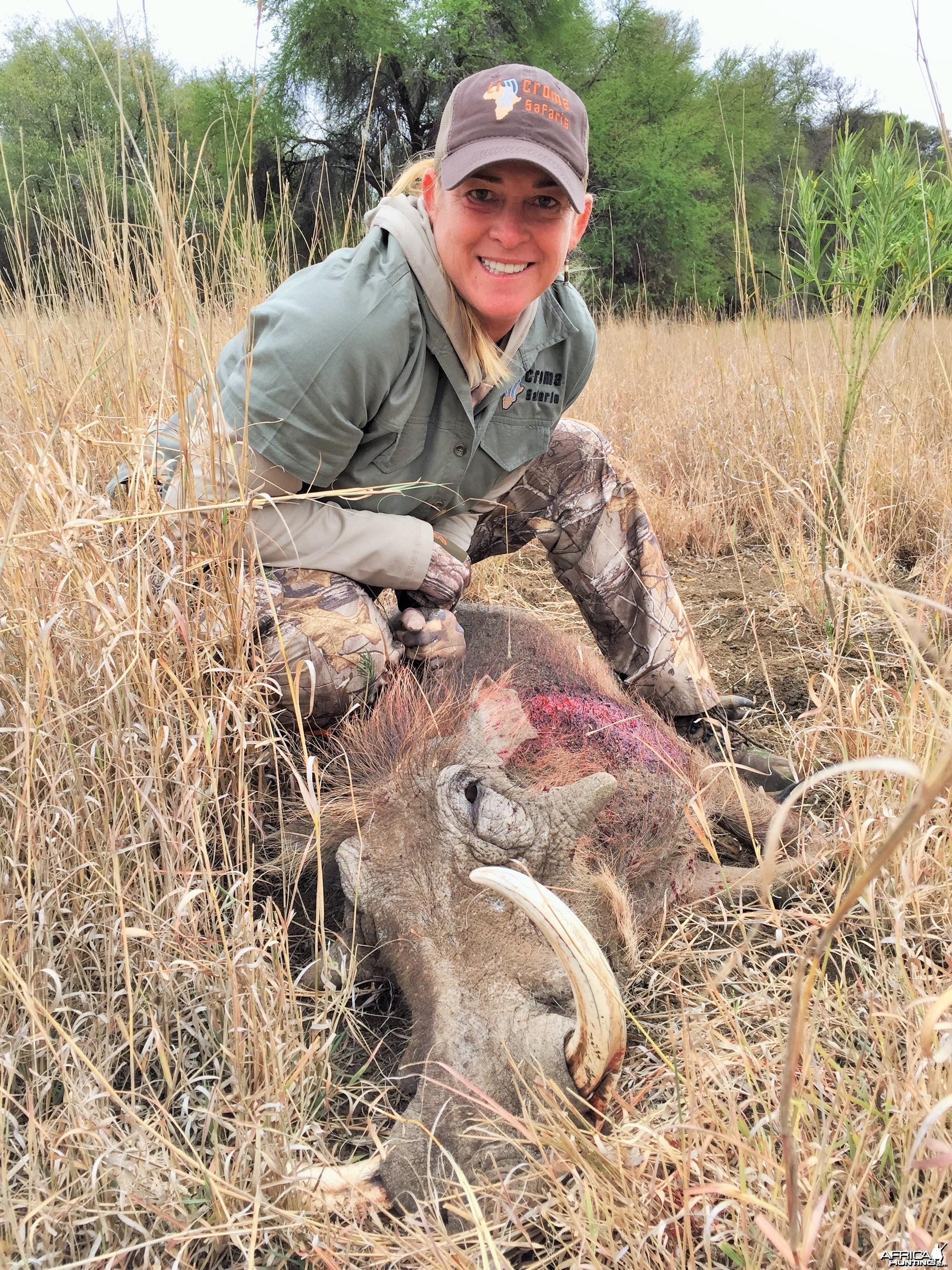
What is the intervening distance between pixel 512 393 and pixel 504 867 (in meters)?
1.48

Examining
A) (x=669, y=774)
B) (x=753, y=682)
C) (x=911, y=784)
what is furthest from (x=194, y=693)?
(x=753, y=682)

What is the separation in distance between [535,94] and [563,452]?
1.08 m

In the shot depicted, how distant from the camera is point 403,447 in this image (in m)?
2.57

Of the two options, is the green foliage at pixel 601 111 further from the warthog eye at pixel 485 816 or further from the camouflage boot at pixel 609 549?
the warthog eye at pixel 485 816

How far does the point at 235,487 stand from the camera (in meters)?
2.24

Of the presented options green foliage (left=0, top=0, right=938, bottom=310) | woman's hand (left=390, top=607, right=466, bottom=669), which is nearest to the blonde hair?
woman's hand (left=390, top=607, right=466, bottom=669)

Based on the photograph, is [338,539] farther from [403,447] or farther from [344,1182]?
[344,1182]

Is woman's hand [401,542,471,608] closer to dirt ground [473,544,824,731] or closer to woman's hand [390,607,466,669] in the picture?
woman's hand [390,607,466,669]

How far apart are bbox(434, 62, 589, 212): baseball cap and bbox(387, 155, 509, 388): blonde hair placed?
0.17m

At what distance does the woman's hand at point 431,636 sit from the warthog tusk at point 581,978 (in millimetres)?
1103

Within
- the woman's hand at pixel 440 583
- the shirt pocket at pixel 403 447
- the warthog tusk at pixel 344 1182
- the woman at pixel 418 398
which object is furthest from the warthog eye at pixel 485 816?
the shirt pocket at pixel 403 447

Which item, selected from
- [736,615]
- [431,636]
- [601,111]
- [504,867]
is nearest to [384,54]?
[601,111]

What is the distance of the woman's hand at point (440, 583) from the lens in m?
2.65

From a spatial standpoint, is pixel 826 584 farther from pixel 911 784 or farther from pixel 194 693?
pixel 194 693
